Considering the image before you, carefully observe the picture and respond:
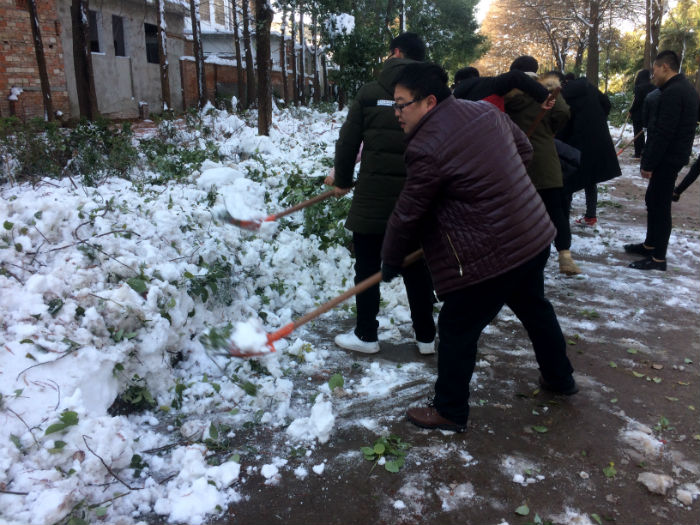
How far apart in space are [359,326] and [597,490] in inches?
71.0

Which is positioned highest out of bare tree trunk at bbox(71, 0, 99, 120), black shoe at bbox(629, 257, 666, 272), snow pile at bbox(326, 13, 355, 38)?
snow pile at bbox(326, 13, 355, 38)

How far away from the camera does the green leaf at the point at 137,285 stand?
3.19 metres

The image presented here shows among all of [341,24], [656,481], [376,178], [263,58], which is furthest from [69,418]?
[341,24]

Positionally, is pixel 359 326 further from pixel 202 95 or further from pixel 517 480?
pixel 202 95

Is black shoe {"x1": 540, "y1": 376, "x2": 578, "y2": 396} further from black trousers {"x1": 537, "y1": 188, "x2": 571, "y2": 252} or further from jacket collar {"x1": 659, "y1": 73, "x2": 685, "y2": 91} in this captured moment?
jacket collar {"x1": 659, "y1": 73, "x2": 685, "y2": 91}

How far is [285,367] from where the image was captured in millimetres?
3455

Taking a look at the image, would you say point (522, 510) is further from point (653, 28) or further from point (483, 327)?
point (653, 28)

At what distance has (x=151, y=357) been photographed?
9.99ft

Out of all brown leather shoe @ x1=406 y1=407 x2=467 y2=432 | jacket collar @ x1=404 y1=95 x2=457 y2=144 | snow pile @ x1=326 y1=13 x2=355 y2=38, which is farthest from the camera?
snow pile @ x1=326 y1=13 x2=355 y2=38

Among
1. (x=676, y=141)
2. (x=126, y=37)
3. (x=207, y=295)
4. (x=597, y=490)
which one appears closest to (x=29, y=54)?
(x=126, y=37)

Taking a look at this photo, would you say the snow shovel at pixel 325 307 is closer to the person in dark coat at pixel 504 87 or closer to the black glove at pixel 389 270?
the black glove at pixel 389 270

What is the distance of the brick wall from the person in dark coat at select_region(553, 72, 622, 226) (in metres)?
11.5

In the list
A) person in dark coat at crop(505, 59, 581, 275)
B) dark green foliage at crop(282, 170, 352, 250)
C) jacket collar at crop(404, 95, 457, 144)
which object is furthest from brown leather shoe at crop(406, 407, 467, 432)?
dark green foliage at crop(282, 170, 352, 250)

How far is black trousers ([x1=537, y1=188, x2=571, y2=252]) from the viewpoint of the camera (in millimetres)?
4410
